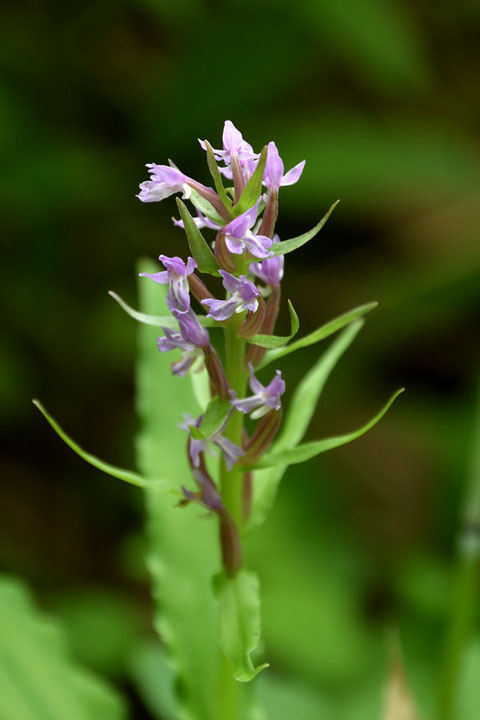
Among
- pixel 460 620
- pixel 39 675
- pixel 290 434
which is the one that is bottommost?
pixel 460 620

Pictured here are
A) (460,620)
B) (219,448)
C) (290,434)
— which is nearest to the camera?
(219,448)

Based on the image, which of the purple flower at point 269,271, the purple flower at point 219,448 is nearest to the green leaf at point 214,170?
the purple flower at point 269,271

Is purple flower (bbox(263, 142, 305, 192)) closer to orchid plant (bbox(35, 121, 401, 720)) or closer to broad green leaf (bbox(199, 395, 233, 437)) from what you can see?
orchid plant (bbox(35, 121, 401, 720))

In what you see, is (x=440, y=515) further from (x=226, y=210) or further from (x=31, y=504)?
(x=226, y=210)

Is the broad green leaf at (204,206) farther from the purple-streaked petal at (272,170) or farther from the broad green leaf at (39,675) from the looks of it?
the broad green leaf at (39,675)

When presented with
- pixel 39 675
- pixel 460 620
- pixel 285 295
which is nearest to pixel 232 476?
pixel 39 675

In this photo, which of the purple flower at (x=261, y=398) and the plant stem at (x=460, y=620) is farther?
the plant stem at (x=460, y=620)

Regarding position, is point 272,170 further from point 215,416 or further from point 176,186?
point 215,416
